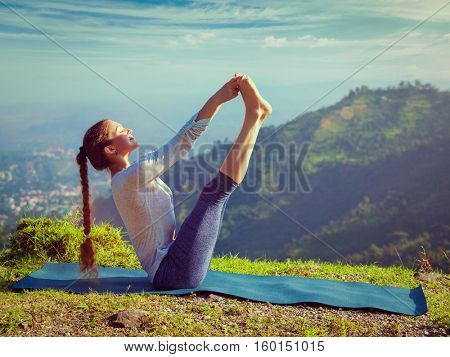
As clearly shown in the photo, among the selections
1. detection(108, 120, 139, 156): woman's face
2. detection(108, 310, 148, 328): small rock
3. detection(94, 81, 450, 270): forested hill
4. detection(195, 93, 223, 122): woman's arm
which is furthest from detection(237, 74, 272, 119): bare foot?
detection(94, 81, 450, 270): forested hill

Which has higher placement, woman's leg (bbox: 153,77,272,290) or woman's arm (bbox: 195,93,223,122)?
woman's arm (bbox: 195,93,223,122)

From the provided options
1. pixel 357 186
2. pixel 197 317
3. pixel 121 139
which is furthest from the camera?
pixel 357 186

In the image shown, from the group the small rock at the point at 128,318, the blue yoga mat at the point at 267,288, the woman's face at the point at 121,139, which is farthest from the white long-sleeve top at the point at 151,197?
the small rock at the point at 128,318

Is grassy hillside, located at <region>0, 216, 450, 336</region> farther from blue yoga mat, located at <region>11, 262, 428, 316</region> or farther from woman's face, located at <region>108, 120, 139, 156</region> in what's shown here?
woman's face, located at <region>108, 120, 139, 156</region>

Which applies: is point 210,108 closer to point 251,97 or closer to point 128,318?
point 251,97

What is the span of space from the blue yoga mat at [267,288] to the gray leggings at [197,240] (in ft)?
0.33

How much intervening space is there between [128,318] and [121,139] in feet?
3.89

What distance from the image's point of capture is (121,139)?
3.78m

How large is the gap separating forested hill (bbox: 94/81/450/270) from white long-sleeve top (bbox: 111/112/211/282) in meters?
14.5

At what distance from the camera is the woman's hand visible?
359 cm

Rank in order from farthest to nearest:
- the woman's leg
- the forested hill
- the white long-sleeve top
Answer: the forested hill, the white long-sleeve top, the woman's leg

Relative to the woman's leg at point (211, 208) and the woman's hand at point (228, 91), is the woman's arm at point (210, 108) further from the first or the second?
the woman's leg at point (211, 208)

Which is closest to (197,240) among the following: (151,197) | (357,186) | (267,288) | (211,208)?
(211,208)

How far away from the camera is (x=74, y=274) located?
4.49 m
